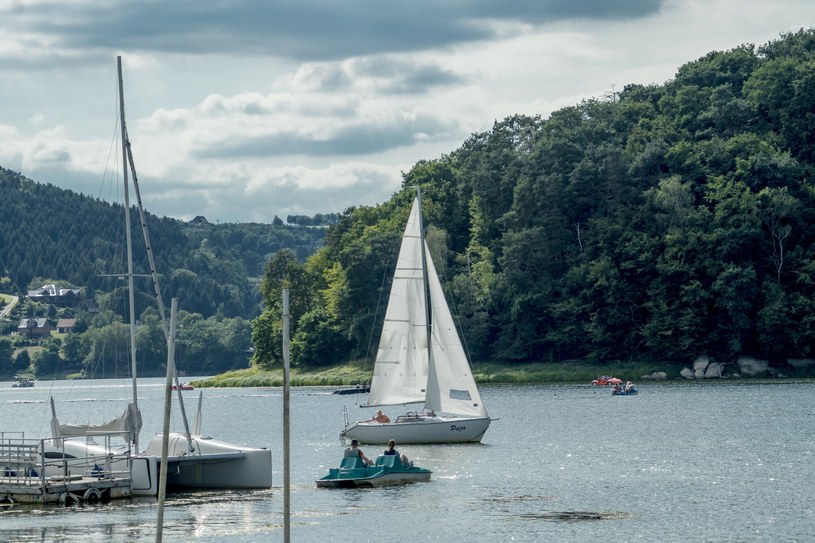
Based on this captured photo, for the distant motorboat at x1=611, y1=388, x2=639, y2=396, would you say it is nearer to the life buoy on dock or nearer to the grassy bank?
the grassy bank

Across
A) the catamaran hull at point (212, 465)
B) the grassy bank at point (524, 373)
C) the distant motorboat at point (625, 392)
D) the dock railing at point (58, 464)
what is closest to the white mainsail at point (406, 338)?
the catamaran hull at point (212, 465)

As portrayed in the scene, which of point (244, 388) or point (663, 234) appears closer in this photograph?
point (663, 234)

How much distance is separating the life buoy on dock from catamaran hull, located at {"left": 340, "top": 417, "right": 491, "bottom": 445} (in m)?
21.1

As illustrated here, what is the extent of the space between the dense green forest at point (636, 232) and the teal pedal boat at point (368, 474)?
268 feet

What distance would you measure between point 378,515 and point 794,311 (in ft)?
296

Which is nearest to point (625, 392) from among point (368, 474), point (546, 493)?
point (546, 493)

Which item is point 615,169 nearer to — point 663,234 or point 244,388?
point 663,234

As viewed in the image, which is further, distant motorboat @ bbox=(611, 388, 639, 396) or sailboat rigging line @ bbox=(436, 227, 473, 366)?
sailboat rigging line @ bbox=(436, 227, 473, 366)

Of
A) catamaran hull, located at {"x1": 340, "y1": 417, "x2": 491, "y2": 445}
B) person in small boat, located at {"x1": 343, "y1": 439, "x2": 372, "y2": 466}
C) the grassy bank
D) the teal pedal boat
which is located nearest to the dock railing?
the teal pedal boat

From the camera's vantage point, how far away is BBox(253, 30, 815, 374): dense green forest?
12962 cm

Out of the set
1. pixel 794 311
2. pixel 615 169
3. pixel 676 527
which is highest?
A: pixel 615 169

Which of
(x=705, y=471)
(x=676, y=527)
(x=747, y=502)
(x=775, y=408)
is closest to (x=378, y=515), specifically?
(x=676, y=527)

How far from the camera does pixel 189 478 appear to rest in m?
51.4

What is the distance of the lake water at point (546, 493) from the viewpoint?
40500mm
